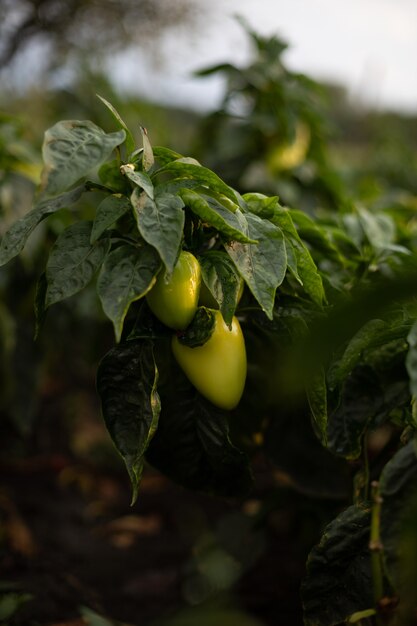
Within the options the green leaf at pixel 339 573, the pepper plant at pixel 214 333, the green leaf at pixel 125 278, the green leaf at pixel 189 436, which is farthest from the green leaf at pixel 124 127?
the green leaf at pixel 339 573

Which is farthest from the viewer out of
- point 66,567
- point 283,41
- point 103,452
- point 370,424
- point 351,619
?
point 103,452

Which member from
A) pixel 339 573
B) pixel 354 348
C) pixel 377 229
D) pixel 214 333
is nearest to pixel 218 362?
pixel 214 333

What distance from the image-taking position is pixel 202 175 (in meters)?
0.67

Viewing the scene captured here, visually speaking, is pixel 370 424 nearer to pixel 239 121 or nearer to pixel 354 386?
pixel 354 386

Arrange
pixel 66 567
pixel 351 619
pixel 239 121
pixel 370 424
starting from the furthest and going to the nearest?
pixel 239 121 < pixel 66 567 < pixel 370 424 < pixel 351 619

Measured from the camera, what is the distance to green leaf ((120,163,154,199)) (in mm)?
613

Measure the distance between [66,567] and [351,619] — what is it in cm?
90

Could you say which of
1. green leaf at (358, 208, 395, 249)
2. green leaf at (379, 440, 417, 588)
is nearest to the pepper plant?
green leaf at (379, 440, 417, 588)

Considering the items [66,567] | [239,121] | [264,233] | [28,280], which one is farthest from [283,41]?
[66,567]

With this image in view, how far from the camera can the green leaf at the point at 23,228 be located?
0.62 meters

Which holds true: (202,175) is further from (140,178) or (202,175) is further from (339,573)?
(339,573)

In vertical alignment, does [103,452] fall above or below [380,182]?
below

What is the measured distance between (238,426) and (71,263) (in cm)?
34

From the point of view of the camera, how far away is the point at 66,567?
138 cm
